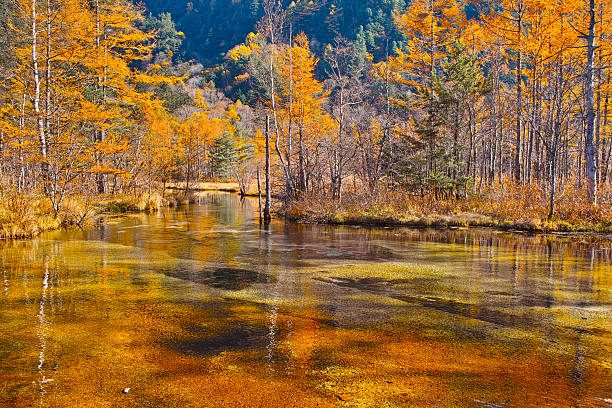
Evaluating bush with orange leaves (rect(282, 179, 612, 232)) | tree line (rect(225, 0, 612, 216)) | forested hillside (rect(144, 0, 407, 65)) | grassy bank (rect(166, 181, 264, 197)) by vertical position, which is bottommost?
bush with orange leaves (rect(282, 179, 612, 232))

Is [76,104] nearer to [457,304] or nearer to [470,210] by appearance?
[470,210]

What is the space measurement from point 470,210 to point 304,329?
46.2 ft

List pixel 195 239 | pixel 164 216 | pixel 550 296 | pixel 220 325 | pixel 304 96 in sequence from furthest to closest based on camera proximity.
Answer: pixel 304 96 < pixel 164 216 < pixel 195 239 < pixel 550 296 < pixel 220 325

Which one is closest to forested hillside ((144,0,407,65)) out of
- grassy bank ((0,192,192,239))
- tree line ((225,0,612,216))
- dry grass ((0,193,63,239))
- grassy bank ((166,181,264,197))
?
grassy bank ((166,181,264,197))

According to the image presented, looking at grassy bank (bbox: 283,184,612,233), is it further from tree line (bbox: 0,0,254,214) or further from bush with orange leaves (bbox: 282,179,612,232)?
tree line (bbox: 0,0,254,214)

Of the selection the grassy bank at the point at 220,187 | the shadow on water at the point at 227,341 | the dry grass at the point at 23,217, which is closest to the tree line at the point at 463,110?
the dry grass at the point at 23,217

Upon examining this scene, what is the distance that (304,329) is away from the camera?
5.39 meters

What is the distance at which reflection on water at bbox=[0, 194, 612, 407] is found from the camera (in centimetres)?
384

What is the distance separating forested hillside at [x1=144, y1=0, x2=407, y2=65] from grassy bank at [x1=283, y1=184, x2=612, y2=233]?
6181cm

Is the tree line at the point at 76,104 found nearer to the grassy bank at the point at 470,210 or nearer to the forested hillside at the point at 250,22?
the grassy bank at the point at 470,210

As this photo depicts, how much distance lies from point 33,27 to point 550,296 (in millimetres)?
17859

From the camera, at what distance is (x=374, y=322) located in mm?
5707

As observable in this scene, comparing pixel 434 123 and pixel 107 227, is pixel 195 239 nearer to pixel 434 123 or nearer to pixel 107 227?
pixel 107 227

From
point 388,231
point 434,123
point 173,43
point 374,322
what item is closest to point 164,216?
point 388,231
